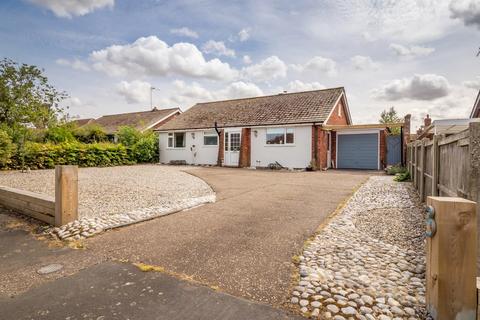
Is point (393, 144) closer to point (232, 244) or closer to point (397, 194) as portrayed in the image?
point (397, 194)

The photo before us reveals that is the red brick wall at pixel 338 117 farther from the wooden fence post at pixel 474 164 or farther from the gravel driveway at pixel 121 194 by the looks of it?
the wooden fence post at pixel 474 164

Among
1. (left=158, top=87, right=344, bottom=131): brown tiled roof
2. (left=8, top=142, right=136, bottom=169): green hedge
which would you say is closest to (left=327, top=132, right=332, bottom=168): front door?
(left=158, top=87, right=344, bottom=131): brown tiled roof

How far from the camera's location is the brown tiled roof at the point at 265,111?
1771cm

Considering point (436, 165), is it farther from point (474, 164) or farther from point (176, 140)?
point (176, 140)

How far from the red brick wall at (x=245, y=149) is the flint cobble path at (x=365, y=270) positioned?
1348 cm

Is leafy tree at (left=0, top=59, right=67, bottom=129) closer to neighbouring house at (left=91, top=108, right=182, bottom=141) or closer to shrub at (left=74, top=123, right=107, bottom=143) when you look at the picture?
shrub at (left=74, top=123, right=107, bottom=143)

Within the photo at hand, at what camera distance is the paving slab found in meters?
2.36

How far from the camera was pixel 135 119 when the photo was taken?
3403 cm

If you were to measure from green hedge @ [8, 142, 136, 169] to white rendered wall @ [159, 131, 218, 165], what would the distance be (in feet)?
10.1

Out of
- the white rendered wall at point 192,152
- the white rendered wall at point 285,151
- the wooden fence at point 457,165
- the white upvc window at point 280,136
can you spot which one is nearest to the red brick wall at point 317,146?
the white rendered wall at point 285,151

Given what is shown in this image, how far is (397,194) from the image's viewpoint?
26.7 ft

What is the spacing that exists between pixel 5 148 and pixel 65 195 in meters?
11.6

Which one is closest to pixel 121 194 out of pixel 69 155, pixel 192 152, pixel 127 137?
pixel 69 155

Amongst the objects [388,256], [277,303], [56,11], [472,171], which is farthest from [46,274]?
[56,11]
